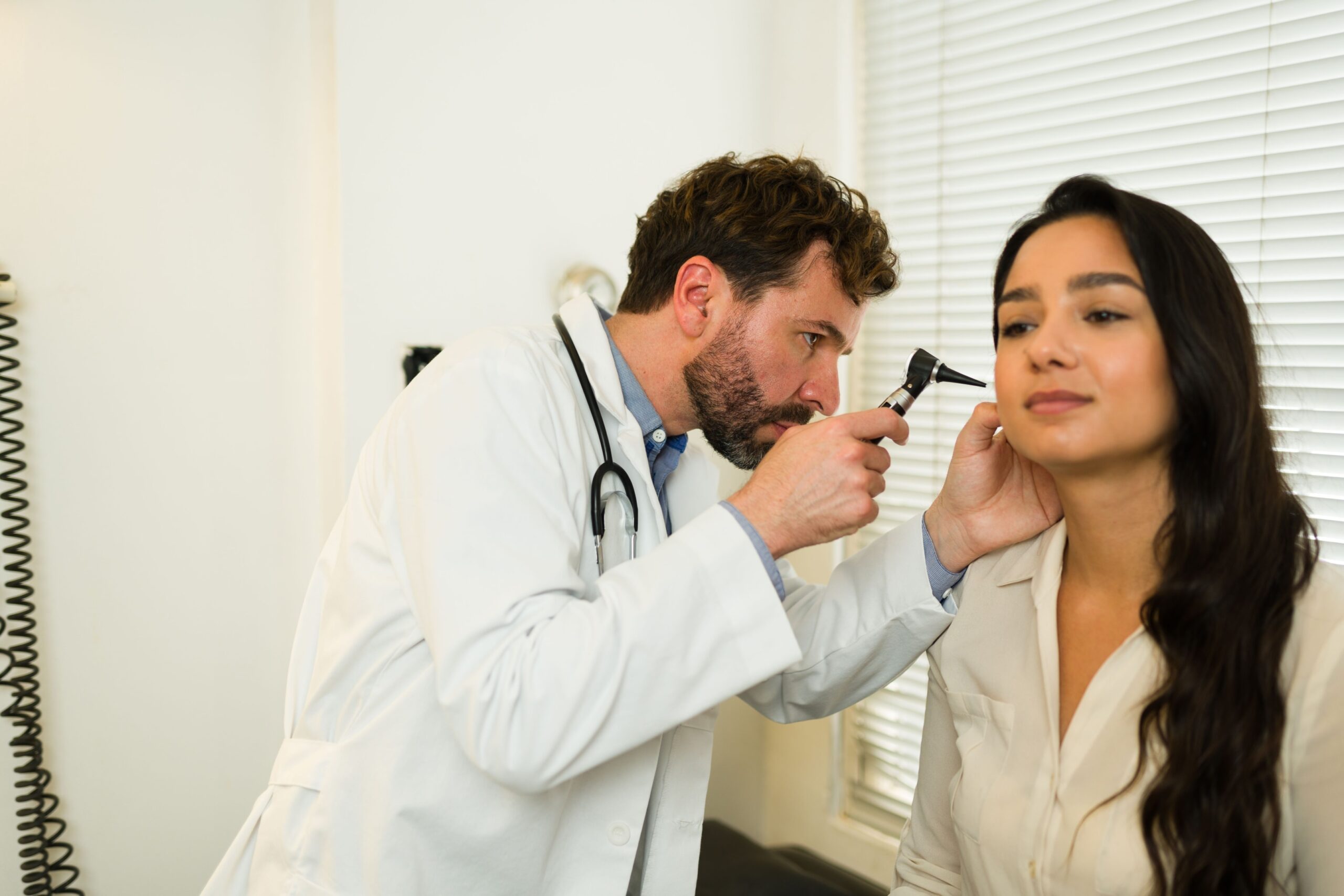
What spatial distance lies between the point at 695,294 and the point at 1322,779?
3.28 ft

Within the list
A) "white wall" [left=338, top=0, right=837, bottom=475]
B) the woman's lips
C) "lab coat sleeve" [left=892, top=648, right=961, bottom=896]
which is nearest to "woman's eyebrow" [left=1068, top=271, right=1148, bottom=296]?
the woman's lips

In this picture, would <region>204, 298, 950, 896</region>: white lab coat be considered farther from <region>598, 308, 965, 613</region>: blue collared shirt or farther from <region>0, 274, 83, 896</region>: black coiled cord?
<region>0, 274, 83, 896</region>: black coiled cord

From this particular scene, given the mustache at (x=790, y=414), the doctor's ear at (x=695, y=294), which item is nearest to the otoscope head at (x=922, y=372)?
the mustache at (x=790, y=414)

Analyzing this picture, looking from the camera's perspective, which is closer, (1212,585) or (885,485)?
(1212,585)

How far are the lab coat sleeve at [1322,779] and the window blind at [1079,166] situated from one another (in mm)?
406

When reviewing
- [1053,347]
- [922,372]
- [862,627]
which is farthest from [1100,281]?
[862,627]

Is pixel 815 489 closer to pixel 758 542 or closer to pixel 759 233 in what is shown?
pixel 758 542

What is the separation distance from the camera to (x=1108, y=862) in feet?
3.34

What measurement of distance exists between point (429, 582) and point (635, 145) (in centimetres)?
163

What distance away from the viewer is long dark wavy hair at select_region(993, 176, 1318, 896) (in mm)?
988

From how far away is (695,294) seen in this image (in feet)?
4.85

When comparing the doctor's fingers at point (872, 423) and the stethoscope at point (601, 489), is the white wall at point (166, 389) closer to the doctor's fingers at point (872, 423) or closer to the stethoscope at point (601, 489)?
the stethoscope at point (601, 489)

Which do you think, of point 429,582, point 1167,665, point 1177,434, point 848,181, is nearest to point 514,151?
point 848,181

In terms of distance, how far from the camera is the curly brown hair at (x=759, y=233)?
145cm
